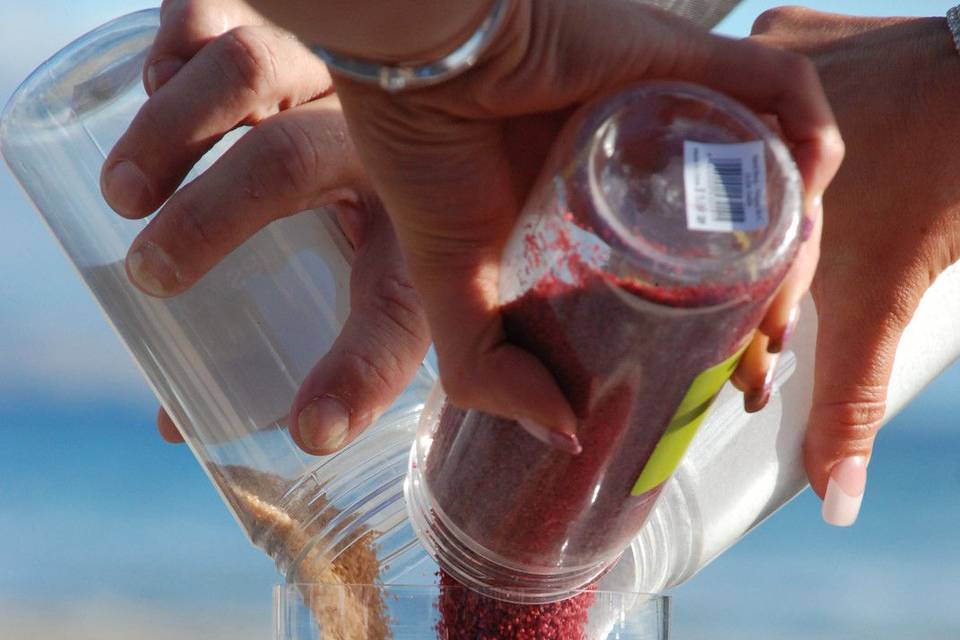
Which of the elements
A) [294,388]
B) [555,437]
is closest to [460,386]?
[555,437]

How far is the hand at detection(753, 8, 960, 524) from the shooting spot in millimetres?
867

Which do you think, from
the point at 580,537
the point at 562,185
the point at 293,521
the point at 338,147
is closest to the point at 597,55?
the point at 562,185

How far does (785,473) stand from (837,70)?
348 mm

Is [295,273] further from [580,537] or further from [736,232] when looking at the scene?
[736,232]

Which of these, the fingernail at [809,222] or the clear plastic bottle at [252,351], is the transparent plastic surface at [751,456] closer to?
the clear plastic bottle at [252,351]

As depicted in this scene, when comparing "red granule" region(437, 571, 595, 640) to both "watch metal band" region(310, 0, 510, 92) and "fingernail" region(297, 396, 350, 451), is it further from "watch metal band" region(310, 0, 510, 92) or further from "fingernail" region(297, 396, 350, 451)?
"watch metal band" region(310, 0, 510, 92)

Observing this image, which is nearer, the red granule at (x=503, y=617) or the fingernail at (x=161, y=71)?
the red granule at (x=503, y=617)

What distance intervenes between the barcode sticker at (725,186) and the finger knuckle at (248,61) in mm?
467

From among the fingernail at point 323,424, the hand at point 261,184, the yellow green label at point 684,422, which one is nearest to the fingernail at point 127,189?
the hand at point 261,184

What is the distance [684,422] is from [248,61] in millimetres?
491

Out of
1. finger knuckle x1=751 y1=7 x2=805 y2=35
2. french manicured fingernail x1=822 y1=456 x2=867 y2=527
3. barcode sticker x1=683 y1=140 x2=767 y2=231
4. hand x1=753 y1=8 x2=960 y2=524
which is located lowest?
french manicured fingernail x1=822 y1=456 x2=867 y2=527

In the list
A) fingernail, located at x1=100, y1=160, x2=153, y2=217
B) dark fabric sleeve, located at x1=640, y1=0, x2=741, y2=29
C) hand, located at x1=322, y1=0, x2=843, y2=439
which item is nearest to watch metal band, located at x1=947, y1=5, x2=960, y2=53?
dark fabric sleeve, located at x1=640, y1=0, x2=741, y2=29

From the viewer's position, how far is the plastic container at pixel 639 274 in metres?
0.45

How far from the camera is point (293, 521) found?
814mm
